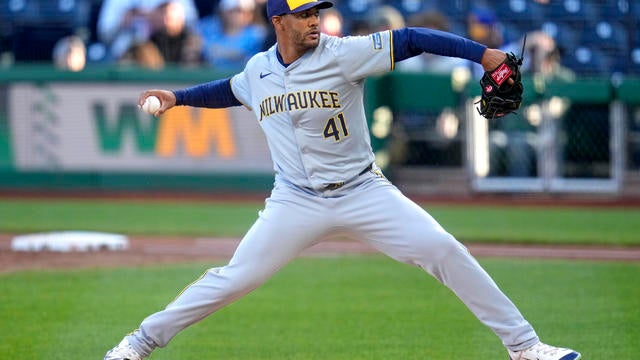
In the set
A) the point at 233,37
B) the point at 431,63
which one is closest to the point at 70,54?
the point at 233,37

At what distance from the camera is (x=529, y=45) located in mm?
15617

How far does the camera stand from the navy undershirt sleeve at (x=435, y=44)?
16.9ft

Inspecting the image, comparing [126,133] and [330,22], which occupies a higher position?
[330,22]

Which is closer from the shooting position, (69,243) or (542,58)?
(69,243)

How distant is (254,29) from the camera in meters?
15.8

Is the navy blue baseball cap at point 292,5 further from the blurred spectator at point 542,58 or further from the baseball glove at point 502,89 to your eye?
the blurred spectator at point 542,58

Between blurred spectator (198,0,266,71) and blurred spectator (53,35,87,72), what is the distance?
5.91ft

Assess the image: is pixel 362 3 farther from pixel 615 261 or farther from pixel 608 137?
pixel 615 261

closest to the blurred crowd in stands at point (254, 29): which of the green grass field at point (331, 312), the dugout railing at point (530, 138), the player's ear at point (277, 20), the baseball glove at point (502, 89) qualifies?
the dugout railing at point (530, 138)

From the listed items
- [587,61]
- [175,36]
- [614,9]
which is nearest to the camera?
[614,9]

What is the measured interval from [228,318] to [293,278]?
70.3 inches

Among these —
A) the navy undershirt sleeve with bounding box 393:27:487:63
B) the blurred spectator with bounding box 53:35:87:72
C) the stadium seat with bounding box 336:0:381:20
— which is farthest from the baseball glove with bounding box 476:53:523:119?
the blurred spectator with bounding box 53:35:87:72

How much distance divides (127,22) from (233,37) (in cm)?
177

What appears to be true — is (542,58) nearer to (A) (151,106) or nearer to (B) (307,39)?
(B) (307,39)
